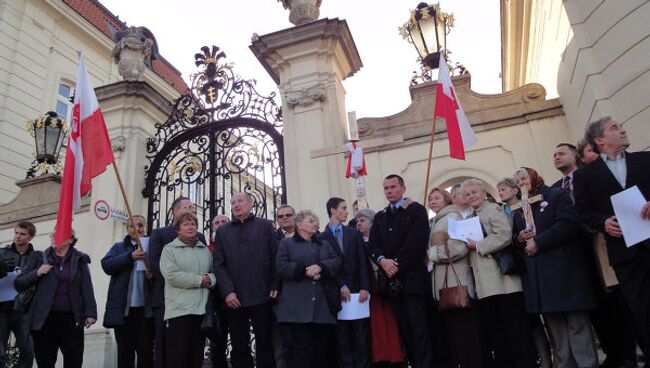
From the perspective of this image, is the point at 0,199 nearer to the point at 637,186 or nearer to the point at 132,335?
the point at 132,335

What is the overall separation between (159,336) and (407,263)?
2.40m

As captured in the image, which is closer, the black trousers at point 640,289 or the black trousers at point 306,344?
the black trousers at point 640,289

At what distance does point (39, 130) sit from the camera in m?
9.77

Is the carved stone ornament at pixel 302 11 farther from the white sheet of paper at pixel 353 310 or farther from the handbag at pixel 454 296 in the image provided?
the handbag at pixel 454 296

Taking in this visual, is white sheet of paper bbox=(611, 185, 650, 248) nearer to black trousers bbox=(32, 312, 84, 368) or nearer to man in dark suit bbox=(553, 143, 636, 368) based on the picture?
man in dark suit bbox=(553, 143, 636, 368)

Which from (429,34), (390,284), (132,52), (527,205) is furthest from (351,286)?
(132,52)

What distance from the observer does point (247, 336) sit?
4457mm

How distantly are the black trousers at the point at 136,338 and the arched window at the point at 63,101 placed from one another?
39.6 feet

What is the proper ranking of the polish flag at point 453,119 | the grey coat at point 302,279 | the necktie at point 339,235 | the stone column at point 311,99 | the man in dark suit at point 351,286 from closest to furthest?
the grey coat at point 302,279
the man in dark suit at point 351,286
the necktie at point 339,235
the polish flag at point 453,119
the stone column at point 311,99

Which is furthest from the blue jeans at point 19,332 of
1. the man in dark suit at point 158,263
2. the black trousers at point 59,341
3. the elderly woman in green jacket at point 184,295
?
the elderly woman in green jacket at point 184,295

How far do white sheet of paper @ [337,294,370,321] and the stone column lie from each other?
8.66 ft

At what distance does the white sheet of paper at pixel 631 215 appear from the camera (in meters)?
3.08

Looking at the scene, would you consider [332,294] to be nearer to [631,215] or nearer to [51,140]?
[631,215]

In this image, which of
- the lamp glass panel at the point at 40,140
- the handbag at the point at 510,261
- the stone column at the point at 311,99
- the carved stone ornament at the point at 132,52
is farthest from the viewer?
the lamp glass panel at the point at 40,140
